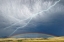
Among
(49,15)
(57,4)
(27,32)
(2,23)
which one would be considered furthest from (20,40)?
(57,4)

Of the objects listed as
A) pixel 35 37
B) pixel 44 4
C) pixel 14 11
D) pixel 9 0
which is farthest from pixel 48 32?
pixel 9 0

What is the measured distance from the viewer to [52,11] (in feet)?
19.7

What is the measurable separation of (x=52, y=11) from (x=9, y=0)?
1.57 meters

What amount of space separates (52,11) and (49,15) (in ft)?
0.58

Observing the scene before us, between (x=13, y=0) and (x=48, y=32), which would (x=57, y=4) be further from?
(x=13, y=0)

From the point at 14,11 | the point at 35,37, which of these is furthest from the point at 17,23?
the point at 35,37

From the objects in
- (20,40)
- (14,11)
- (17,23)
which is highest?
(14,11)

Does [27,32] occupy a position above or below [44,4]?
below

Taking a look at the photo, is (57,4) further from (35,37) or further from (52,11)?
(35,37)

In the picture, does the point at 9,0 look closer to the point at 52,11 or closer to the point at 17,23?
the point at 17,23

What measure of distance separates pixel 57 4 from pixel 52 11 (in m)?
0.31

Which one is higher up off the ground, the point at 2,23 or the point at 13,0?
the point at 13,0

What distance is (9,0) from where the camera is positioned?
6.04 meters

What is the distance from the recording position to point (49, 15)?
602 cm
